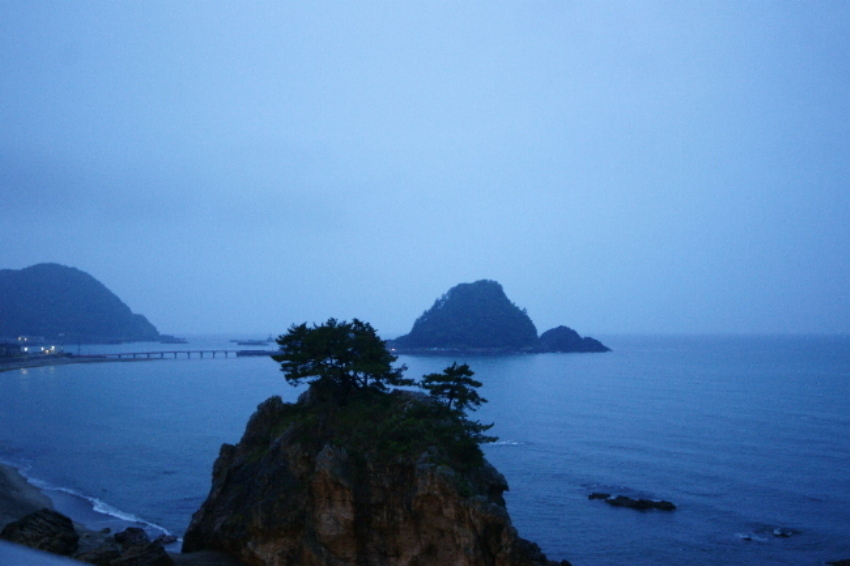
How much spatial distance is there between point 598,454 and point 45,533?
33.1 meters

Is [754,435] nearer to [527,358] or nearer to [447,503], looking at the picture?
[447,503]

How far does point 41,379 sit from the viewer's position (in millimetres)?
91438

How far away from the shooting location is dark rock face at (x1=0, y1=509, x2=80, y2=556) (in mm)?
21609

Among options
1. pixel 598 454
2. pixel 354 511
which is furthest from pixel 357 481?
pixel 598 454

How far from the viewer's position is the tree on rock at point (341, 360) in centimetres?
2444

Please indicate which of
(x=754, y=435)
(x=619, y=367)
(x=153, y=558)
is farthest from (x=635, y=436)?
(x=619, y=367)

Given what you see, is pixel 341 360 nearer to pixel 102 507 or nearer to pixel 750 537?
pixel 102 507

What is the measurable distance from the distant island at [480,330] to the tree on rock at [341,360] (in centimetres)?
12577

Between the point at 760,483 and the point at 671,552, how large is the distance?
1321 cm

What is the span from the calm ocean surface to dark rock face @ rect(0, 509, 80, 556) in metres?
5.72

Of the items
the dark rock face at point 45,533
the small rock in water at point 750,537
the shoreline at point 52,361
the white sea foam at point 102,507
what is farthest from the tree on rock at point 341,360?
Answer: the shoreline at point 52,361

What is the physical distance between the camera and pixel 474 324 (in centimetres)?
15912

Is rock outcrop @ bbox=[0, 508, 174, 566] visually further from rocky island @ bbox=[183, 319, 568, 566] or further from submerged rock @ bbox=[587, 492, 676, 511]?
submerged rock @ bbox=[587, 492, 676, 511]

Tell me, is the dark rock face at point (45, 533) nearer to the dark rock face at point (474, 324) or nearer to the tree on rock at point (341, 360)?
the tree on rock at point (341, 360)
